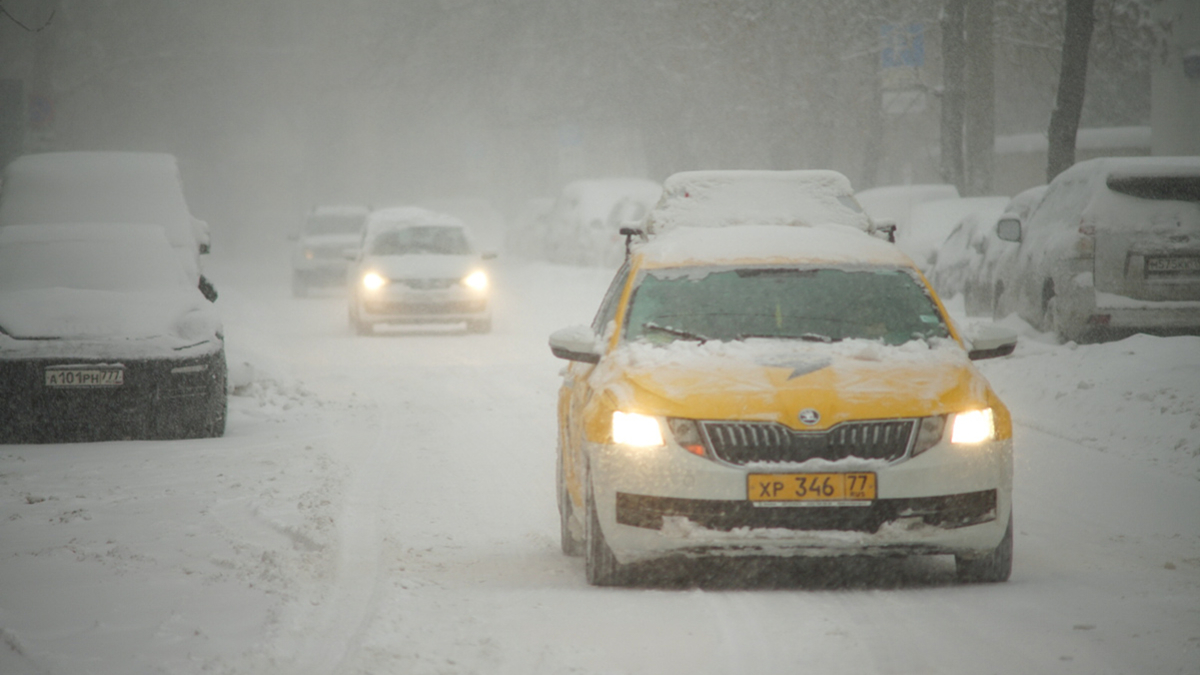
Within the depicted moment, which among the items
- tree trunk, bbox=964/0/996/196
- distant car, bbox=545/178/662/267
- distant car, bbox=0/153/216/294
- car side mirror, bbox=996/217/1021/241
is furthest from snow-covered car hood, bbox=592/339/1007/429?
distant car, bbox=545/178/662/267

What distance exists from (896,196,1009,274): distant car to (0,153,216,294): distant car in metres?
11.7

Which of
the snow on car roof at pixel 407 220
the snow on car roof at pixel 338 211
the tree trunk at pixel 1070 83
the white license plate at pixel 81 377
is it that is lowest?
the white license plate at pixel 81 377

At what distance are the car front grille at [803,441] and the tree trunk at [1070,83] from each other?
1572cm

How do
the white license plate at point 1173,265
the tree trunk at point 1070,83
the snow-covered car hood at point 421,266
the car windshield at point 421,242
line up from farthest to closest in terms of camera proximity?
1. the car windshield at point 421,242
2. the snow-covered car hood at point 421,266
3. the tree trunk at point 1070,83
4. the white license plate at point 1173,265

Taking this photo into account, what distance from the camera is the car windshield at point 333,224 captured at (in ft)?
106

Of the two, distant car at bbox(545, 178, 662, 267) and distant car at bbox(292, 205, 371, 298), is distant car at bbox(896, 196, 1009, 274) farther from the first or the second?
distant car at bbox(292, 205, 371, 298)

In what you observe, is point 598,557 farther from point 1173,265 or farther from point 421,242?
point 421,242

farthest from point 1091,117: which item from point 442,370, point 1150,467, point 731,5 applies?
point 1150,467

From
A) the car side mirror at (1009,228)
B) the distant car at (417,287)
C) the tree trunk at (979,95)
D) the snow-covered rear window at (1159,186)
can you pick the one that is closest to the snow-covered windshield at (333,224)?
the distant car at (417,287)

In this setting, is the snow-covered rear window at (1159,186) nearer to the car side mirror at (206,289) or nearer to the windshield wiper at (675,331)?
the car side mirror at (206,289)

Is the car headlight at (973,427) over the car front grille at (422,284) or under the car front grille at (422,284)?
over

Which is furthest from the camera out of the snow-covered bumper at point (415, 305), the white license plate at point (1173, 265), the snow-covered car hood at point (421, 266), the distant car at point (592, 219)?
the distant car at point (592, 219)

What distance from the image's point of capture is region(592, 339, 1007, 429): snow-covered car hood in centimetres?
611

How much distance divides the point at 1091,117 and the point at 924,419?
158ft
